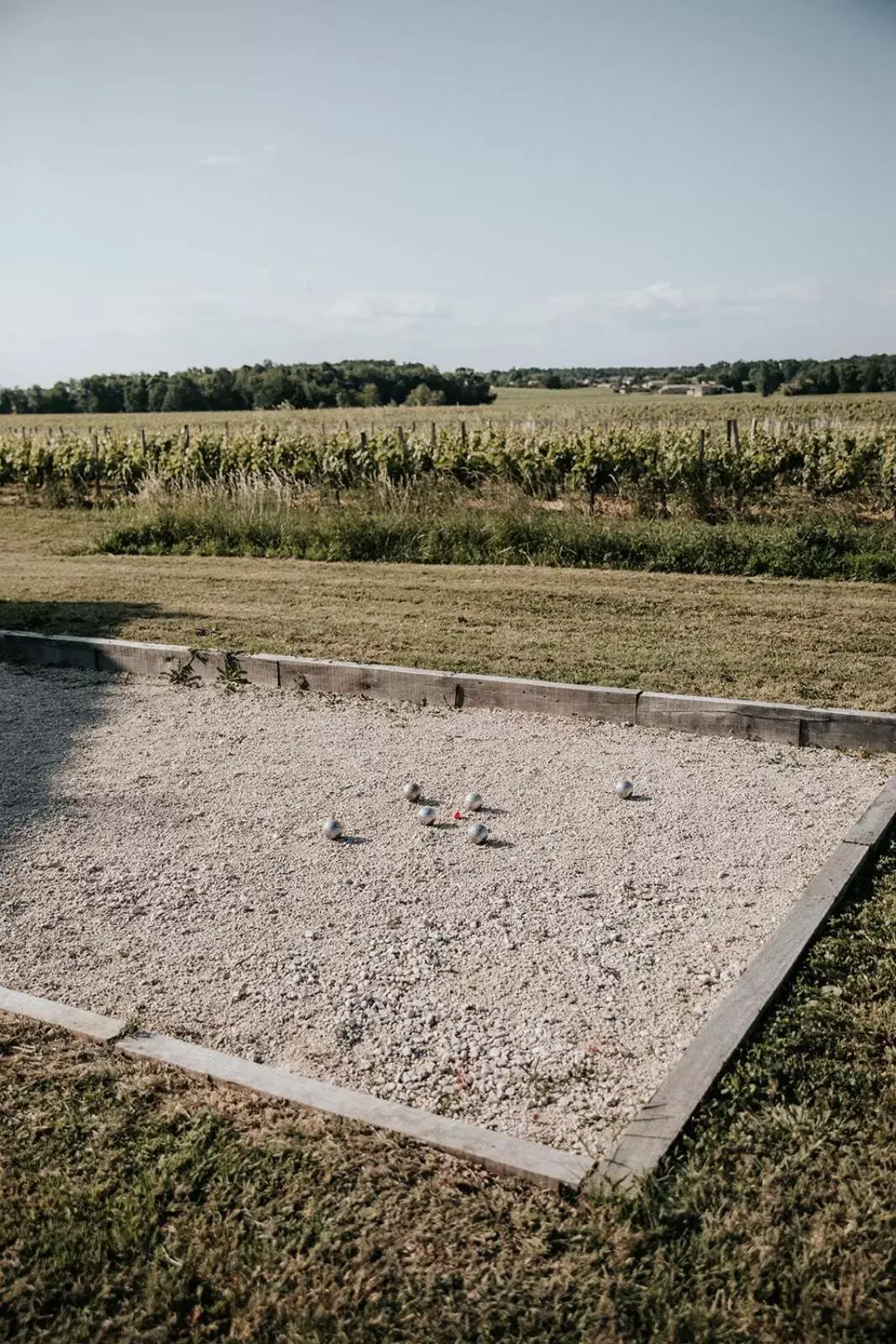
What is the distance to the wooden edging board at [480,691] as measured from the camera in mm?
6059

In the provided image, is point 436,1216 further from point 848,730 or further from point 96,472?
point 96,472

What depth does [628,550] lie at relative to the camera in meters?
11.5

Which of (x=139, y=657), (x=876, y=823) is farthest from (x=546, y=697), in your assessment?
(x=139, y=657)

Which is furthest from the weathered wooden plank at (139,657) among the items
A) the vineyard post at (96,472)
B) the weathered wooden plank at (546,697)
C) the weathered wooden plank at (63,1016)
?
the vineyard post at (96,472)

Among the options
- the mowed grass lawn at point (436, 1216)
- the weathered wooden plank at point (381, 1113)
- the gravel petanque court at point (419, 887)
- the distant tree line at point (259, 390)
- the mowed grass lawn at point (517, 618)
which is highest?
the distant tree line at point (259, 390)

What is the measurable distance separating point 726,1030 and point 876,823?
184cm

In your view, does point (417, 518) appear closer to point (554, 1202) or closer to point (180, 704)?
point (180, 704)

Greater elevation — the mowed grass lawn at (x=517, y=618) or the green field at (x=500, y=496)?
the green field at (x=500, y=496)

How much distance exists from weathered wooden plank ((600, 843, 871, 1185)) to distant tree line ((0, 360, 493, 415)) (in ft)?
212

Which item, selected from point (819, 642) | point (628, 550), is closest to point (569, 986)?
point (819, 642)

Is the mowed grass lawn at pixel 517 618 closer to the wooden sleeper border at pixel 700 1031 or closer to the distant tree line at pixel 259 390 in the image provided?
the wooden sleeper border at pixel 700 1031

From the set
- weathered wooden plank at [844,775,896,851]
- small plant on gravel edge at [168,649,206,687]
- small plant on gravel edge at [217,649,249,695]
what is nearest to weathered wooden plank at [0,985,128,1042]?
weathered wooden plank at [844,775,896,851]

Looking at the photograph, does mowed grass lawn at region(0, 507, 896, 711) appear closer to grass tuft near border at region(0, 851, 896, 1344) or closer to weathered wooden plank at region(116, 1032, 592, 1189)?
grass tuft near border at region(0, 851, 896, 1344)

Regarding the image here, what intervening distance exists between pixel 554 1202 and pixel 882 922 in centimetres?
188
